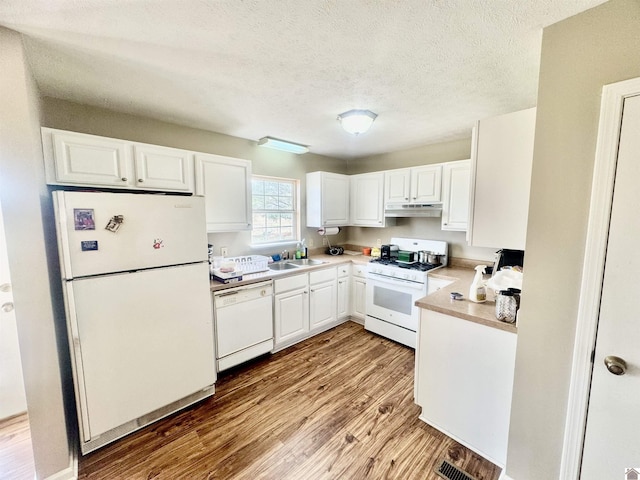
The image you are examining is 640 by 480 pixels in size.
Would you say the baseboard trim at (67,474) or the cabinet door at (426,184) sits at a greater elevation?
the cabinet door at (426,184)

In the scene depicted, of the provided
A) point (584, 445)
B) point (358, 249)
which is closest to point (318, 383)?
point (584, 445)

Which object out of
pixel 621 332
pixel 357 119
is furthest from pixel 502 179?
pixel 357 119

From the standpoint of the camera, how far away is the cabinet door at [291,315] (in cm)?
288

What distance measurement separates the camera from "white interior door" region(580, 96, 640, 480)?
1045 mm

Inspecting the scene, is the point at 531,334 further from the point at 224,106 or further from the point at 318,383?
the point at 224,106

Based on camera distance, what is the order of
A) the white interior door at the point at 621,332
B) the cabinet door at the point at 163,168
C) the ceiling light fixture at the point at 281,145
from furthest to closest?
the ceiling light fixture at the point at 281,145 → the cabinet door at the point at 163,168 → the white interior door at the point at 621,332

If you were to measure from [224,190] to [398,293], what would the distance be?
226 centimetres

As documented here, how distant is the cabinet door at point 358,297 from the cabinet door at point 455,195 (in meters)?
1.28

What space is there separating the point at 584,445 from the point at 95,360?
2726mm

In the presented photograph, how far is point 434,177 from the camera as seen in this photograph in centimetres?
306

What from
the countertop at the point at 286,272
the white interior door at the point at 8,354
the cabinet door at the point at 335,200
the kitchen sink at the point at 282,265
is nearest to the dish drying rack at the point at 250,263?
the countertop at the point at 286,272

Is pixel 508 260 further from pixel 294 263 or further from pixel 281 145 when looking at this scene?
pixel 281 145

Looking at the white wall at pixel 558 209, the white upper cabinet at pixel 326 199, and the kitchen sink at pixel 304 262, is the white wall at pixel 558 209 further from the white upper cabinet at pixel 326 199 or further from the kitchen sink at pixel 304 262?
the white upper cabinet at pixel 326 199

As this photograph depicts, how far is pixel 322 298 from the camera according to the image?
10.9 ft
